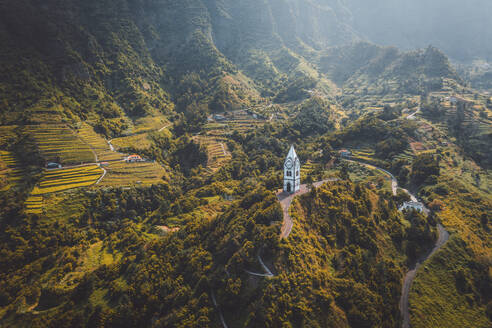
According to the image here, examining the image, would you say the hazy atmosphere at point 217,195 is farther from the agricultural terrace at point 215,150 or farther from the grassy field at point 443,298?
the agricultural terrace at point 215,150

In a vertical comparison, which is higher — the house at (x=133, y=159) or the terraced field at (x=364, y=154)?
the house at (x=133, y=159)

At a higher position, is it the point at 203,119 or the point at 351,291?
the point at 203,119

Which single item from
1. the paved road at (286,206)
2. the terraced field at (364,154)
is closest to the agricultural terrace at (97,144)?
the paved road at (286,206)

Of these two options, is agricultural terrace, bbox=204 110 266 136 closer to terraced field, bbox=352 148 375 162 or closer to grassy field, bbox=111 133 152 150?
grassy field, bbox=111 133 152 150

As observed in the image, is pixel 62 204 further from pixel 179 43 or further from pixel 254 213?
pixel 179 43

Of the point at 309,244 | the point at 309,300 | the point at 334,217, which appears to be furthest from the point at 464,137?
the point at 309,300
